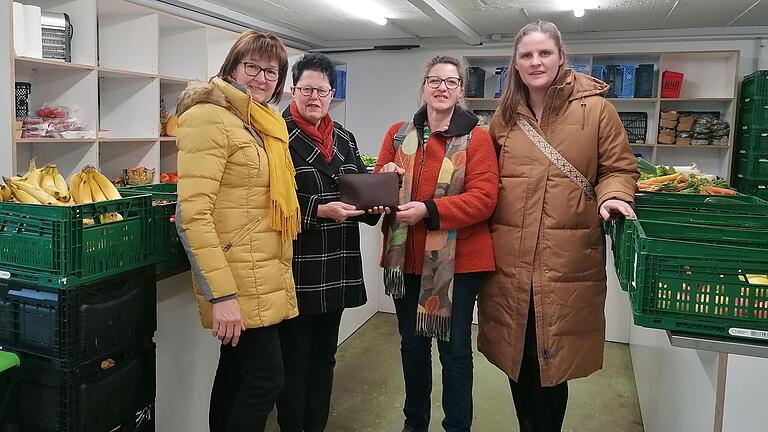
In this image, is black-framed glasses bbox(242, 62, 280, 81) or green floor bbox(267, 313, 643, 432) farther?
green floor bbox(267, 313, 643, 432)

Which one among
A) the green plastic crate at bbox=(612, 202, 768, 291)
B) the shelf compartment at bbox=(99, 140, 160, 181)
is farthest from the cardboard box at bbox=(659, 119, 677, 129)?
the shelf compartment at bbox=(99, 140, 160, 181)

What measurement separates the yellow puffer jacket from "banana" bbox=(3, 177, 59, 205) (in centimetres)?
37

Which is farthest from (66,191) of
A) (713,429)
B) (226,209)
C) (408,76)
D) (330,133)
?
(408,76)

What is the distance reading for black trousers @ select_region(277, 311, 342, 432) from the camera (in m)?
1.87

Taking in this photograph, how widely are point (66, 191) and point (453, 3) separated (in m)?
3.79

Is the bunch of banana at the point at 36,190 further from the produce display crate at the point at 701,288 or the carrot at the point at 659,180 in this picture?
the carrot at the point at 659,180

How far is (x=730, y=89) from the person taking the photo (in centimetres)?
555

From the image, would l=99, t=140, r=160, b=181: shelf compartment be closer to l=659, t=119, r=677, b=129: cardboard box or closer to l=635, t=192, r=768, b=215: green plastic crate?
l=635, t=192, r=768, b=215: green plastic crate

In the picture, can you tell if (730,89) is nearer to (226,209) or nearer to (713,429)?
(713,429)

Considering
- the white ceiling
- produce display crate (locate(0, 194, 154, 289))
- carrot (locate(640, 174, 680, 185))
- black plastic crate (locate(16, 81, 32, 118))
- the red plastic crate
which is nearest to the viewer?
produce display crate (locate(0, 194, 154, 289))

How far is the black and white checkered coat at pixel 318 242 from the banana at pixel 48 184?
66 centimetres

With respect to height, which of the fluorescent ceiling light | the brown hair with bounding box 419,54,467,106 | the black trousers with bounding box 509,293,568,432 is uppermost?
the fluorescent ceiling light

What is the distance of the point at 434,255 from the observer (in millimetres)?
1924

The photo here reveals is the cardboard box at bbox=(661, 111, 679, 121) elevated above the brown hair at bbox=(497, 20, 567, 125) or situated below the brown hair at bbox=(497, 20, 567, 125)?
above
